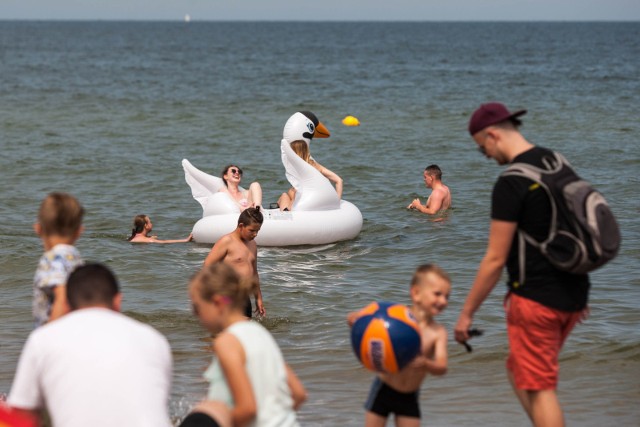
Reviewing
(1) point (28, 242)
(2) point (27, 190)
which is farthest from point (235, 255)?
(2) point (27, 190)

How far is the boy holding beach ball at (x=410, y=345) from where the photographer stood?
14.6 ft

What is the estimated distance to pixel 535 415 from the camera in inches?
183

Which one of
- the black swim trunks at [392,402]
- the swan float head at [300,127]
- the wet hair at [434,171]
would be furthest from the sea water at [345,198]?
the black swim trunks at [392,402]

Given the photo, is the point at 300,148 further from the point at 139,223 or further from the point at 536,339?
the point at 536,339

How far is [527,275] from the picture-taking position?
15.0 ft

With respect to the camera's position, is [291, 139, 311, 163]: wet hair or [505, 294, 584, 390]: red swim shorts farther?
[291, 139, 311, 163]: wet hair

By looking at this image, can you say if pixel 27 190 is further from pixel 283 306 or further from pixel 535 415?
pixel 535 415

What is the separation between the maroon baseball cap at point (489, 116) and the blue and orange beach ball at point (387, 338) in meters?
0.87

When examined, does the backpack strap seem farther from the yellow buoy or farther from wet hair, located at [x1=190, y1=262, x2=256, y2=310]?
the yellow buoy

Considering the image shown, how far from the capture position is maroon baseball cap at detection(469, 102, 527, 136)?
4602 millimetres

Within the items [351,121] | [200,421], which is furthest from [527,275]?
[351,121]

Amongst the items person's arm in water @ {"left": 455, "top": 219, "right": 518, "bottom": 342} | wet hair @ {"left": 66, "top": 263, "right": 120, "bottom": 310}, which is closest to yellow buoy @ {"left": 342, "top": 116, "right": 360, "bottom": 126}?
person's arm in water @ {"left": 455, "top": 219, "right": 518, "bottom": 342}

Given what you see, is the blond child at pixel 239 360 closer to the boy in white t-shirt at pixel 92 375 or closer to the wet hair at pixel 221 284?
the wet hair at pixel 221 284

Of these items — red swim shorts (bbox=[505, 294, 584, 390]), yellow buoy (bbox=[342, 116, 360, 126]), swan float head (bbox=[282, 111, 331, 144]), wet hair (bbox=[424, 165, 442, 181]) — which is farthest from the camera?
yellow buoy (bbox=[342, 116, 360, 126])
